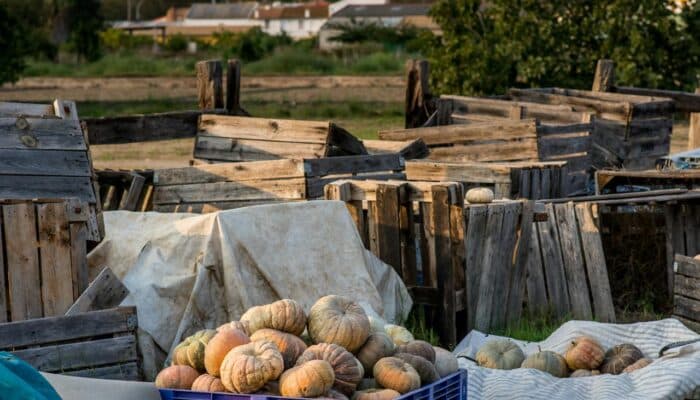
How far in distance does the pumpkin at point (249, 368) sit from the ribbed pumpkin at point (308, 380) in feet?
0.29

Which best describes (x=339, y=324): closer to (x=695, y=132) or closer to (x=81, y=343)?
(x=81, y=343)

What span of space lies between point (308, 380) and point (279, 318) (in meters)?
0.82

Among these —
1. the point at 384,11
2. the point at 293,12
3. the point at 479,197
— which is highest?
the point at 479,197

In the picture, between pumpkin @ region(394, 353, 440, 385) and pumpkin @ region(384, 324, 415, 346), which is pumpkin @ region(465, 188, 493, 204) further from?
pumpkin @ region(394, 353, 440, 385)

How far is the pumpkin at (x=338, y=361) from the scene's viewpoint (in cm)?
668

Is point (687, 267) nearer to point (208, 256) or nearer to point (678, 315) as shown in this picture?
point (678, 315)

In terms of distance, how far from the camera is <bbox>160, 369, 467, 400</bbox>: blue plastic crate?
6410 mm

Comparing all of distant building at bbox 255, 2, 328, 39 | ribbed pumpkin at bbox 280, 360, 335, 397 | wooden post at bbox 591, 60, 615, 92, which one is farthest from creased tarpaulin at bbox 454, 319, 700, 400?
distant building at bbox 255, 2, 328, 39

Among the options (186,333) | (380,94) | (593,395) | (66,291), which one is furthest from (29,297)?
(380,94)

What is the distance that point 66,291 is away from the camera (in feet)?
26.0

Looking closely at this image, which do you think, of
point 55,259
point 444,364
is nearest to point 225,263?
point 55,259

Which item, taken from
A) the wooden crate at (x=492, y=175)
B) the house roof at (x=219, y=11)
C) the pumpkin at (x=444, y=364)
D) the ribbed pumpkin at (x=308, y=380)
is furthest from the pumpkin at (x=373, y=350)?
the house roof at (x=219, y=11)

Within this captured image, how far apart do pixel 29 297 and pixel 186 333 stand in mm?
1178

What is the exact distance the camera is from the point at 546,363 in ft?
28.2
